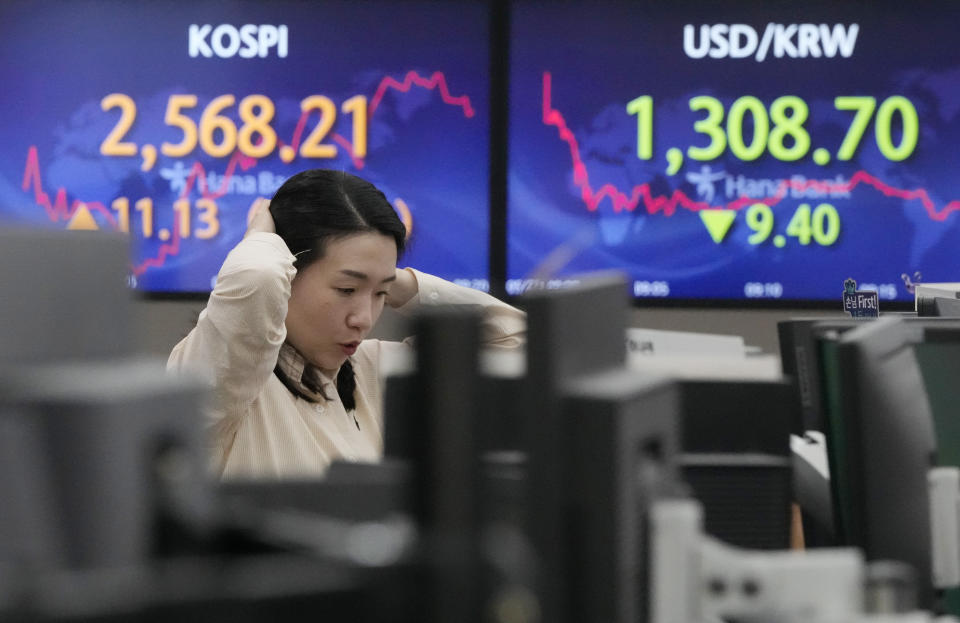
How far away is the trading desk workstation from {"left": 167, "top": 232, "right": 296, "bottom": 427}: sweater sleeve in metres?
1.02

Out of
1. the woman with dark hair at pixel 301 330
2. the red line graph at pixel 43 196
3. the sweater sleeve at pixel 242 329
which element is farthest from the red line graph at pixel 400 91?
the sweater sleeve at pixel 242 329

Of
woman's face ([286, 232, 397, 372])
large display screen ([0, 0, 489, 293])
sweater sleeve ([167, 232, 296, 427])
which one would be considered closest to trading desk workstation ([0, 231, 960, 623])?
sweater sleeve ([167, 232, 296, 427])

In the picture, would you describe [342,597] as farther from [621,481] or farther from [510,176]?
[510,176]

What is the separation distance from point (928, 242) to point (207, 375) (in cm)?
218

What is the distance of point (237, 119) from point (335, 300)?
1.41m

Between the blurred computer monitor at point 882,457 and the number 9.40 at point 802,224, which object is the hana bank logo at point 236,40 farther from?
the blurred computer monitor at point 882,457

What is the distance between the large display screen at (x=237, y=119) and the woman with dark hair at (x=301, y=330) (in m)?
1.09

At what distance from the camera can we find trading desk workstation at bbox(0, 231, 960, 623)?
44cm

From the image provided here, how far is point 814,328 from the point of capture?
4.17ft

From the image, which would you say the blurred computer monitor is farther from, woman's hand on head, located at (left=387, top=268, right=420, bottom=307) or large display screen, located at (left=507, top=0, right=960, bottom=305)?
large display screen, located at (left=507, top=0, right=960, bottom=305)

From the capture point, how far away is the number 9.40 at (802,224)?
3326 millimetres

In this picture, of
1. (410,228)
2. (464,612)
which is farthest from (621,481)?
(410,228)

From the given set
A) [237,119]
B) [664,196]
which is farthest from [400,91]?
[664,196]

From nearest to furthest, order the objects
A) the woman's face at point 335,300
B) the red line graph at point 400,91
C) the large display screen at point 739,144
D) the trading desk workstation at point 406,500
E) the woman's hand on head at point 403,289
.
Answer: the trading desk workstation at point 406,500
the woman's face at point 335,300
the woman's hand on head at point 403,289
the large display screen at point 739,144
the red line graph at point 400,91
